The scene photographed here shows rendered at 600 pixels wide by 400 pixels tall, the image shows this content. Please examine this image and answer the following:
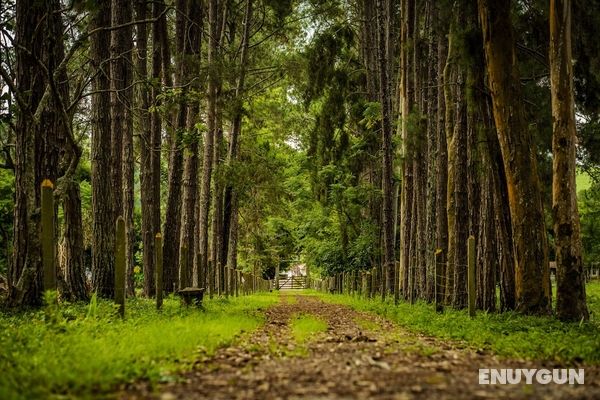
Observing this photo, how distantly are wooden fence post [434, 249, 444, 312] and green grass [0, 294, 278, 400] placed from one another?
565cm

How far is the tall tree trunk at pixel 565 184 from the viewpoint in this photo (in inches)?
392

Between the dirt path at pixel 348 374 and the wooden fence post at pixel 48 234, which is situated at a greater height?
the wooden fence post at pixel 48 234

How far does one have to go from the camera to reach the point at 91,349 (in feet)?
17.8

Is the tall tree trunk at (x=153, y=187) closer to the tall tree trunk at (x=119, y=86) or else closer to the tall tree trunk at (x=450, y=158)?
the tall tree trunk at (x=119, y=86)

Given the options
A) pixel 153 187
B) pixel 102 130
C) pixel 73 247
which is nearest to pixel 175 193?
pixel 153 187

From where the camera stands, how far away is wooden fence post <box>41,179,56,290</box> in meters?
7.50

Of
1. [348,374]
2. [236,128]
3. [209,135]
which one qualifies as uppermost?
[236,128]

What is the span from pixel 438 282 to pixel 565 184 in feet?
15.9

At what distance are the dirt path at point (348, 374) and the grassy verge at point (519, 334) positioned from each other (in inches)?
20.0

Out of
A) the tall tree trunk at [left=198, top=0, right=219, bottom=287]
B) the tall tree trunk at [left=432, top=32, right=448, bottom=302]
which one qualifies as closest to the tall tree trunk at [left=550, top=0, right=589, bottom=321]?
the tall tree trunk at [left=432, top=32, right=448, bottom=302]

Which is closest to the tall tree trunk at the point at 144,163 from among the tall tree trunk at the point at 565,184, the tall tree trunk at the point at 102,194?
the tall tree trunk at the point at 102,194

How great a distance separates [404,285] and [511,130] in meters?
8.75

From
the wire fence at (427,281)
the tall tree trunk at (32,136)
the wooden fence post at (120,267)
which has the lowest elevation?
the wire fence at (427,281)

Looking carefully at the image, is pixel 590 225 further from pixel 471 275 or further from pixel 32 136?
pixel 32 136
